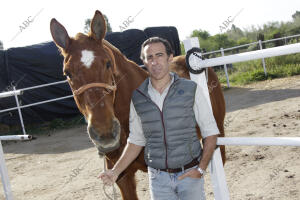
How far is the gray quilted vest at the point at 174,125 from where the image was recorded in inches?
64.4

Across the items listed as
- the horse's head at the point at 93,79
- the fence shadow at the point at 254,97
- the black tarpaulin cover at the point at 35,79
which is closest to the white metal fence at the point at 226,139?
the horse's head at the point at 93,79

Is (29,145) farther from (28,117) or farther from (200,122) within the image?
(200,122)

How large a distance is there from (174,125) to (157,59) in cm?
41

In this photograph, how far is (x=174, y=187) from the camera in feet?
5.50

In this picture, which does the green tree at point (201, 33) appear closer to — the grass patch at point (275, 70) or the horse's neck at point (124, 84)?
the grass patch at point (275, 70)

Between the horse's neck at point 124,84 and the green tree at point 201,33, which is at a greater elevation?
the green tree at point 201,33

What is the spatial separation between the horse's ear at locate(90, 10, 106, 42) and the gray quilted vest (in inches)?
30.7

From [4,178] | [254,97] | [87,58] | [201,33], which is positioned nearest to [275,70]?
[254,97]

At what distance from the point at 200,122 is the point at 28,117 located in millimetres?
8798

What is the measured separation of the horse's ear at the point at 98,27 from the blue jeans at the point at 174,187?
3.70 ft

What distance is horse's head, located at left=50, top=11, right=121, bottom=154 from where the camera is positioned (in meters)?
1.77

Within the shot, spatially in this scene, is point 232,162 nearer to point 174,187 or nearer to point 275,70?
point 174,187

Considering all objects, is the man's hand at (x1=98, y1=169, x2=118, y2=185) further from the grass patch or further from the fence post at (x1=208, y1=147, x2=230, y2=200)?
the grass patch

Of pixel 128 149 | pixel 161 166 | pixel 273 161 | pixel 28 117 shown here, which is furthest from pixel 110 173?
pixel 28 117
